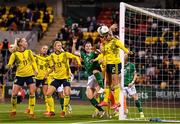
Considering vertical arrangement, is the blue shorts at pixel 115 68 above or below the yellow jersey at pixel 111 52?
below

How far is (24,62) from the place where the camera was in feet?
60.3

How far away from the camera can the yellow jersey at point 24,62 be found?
18266 millimetres

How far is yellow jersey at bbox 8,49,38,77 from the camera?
18.3m

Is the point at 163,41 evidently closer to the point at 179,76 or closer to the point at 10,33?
the point at 179,76

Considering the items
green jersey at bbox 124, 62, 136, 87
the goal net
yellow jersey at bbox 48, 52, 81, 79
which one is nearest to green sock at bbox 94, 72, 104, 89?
green jersey at bbox 124, 62, 136, 87

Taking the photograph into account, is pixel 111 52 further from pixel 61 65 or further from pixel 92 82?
pixel 61 65

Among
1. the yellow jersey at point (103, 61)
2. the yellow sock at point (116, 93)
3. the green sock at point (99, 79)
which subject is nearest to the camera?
the yellow sock at point (116, 93)

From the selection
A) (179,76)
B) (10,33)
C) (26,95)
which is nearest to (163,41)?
(179,76)

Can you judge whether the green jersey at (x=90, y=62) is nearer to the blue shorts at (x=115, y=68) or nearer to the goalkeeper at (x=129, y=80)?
the goalkeeper at (x=129, y=80)

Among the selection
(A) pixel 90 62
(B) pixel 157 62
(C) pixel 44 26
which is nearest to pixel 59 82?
A: (A) pixel 90 62

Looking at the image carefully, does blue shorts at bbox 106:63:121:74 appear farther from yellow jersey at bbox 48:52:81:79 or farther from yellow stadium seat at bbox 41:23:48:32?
yellow stadium seat at bbox 41:23:48:32

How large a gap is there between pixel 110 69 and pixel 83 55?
2.19 meters

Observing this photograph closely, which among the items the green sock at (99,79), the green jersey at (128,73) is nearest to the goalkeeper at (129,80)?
the green jersey at (128,73)

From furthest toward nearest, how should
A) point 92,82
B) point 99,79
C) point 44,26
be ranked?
point 44,26
point 92,82
point 99,79
